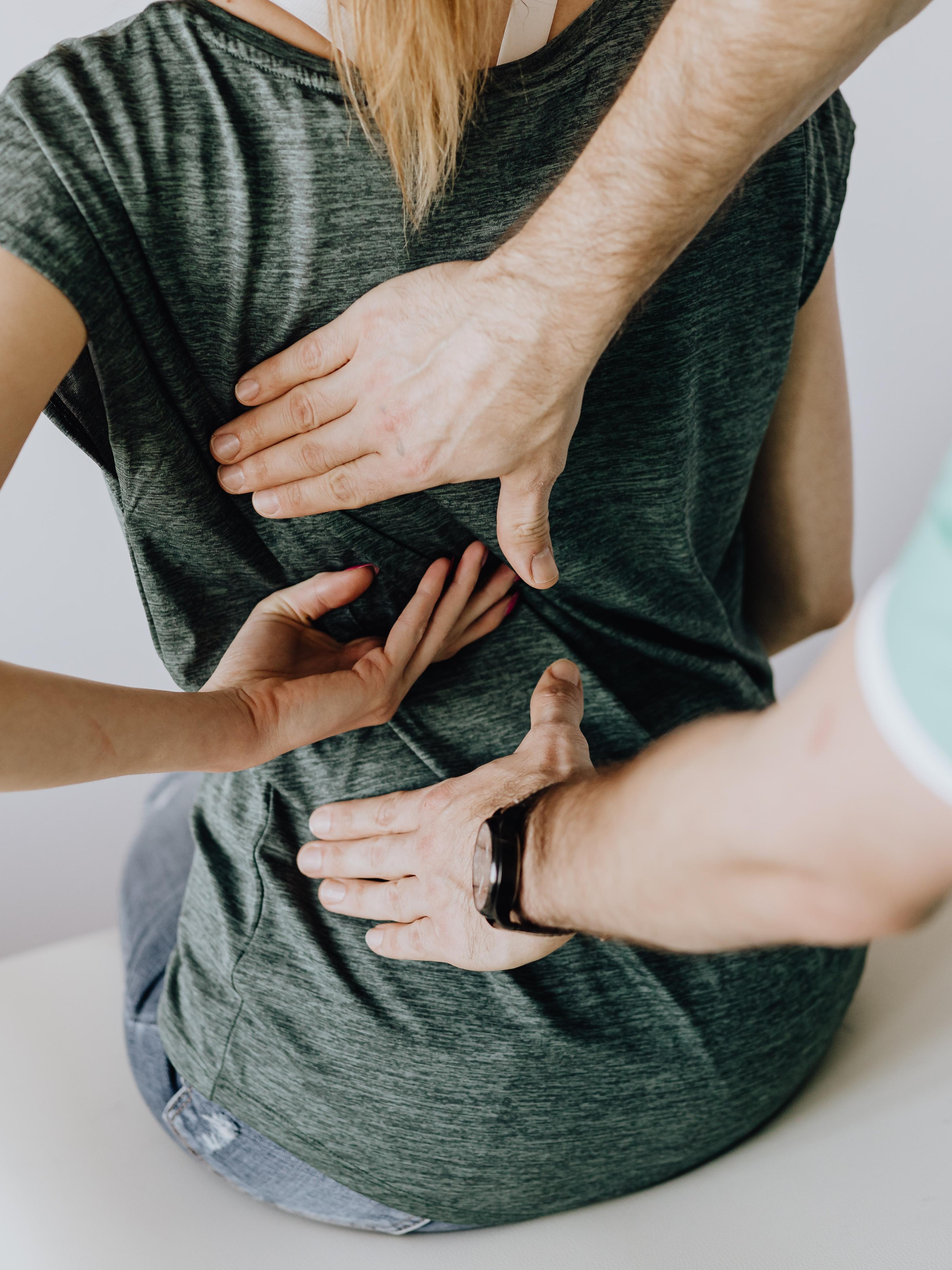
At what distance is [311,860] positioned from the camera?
855mm

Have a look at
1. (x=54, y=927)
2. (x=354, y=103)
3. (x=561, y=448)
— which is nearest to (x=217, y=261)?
(x=354, y=103)

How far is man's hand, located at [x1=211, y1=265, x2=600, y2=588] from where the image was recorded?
66 centimetres

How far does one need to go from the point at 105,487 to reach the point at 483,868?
983 mm

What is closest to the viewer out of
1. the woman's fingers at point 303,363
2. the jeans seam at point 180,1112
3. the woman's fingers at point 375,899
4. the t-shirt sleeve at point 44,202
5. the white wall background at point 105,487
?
the t-shirt sleeve at point 44,202

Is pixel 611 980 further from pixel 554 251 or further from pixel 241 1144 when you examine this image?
pixel 554 251

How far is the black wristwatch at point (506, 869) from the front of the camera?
2.19ft

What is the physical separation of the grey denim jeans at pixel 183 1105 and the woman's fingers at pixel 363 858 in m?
0.26

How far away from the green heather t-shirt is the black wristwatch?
15 centimetres

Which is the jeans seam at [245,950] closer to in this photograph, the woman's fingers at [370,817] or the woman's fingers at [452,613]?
the woman's fingers at [370,817]

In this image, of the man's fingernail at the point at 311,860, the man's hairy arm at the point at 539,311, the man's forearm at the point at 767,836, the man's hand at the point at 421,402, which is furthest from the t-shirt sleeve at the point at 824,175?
the man's fingernail at the point at 311,860

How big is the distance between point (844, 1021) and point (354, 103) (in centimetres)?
97

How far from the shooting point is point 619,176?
62 centimetres

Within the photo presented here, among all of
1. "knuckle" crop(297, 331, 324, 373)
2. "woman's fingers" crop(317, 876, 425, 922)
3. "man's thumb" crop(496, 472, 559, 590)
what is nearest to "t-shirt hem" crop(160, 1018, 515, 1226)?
"woman's fingers" crop(317, 876, 425, 922)

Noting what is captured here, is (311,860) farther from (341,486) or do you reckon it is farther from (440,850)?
(341,486)
